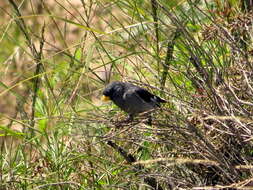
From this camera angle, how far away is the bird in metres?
3.74

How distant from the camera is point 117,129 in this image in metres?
3.42

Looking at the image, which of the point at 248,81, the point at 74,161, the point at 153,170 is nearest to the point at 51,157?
the point at 74,161

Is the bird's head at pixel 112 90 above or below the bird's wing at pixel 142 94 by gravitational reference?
above

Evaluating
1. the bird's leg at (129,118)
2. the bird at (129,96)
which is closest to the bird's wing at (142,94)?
the bird at (129,96)

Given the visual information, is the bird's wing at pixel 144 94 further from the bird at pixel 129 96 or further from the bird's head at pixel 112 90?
the bird's head at pixel 112 90

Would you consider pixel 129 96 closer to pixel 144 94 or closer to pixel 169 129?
pixel 144 94

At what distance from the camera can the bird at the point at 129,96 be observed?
12.3 ft

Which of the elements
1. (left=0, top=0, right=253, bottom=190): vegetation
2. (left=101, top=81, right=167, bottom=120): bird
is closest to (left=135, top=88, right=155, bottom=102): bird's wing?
(left=101, top=81, right=167, bottom=120): bird

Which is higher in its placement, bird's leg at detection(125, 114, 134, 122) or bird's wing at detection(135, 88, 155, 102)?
bird's wing at detection(135, 88, 155, 102)

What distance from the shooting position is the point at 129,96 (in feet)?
12.7

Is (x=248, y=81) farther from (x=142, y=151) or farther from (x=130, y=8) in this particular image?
(x=130, y=8)

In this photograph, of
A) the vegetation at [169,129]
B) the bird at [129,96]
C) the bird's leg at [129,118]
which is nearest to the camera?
the vegetation at [169,129]

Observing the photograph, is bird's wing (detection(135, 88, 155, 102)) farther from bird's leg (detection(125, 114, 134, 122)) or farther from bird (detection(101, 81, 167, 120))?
bird's leg (detection(125, 114, 134, 122))

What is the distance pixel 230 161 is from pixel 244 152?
0.12 metres
